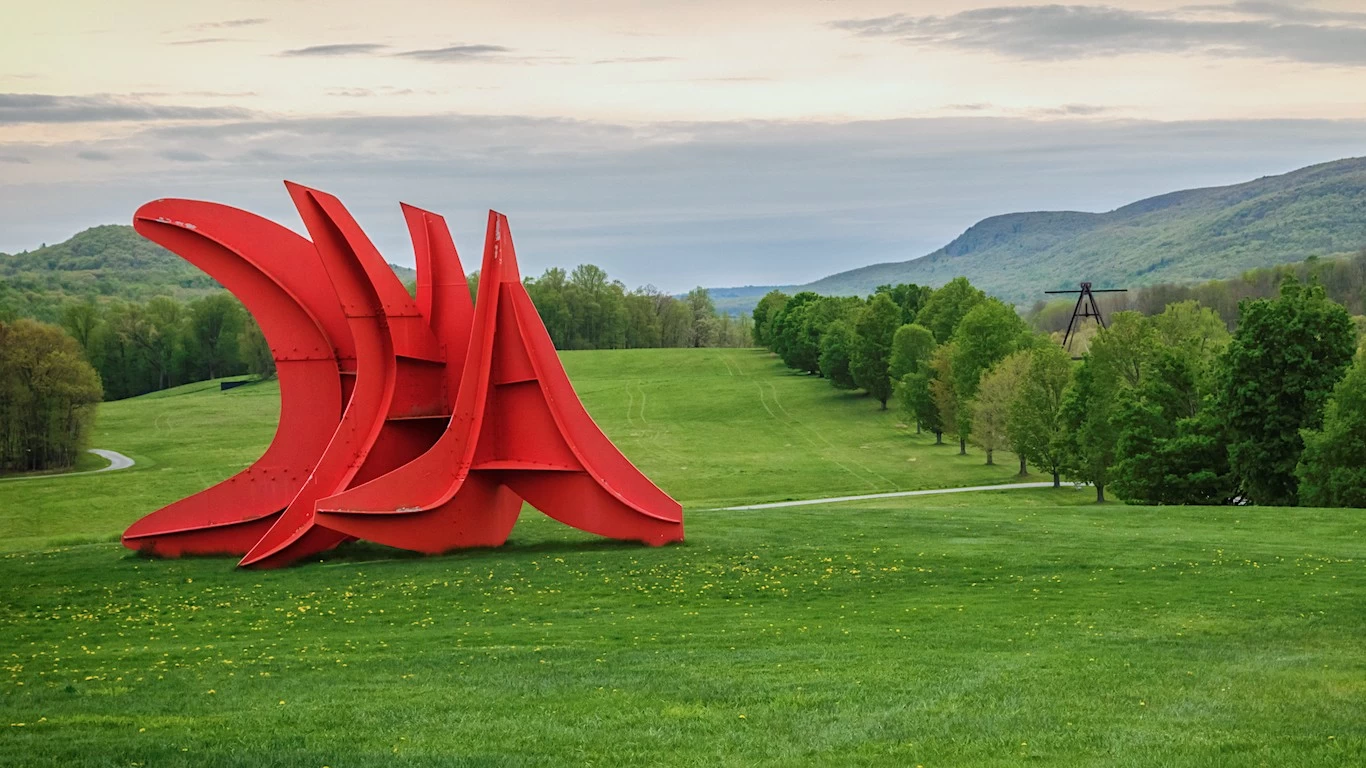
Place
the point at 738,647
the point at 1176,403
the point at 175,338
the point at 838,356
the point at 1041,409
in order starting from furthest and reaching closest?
1. the point at 175,338
2. the point at 838,356
3. the point at 1041,409
4. the point at 1176,403
5. the point at 738,647

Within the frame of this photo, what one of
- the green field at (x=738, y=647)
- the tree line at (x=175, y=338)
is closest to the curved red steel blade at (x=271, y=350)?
the green field at (x=738, y=647)

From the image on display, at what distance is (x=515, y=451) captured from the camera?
94.2ft

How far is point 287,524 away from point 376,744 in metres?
16.6

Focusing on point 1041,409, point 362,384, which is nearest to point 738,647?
point 362,384

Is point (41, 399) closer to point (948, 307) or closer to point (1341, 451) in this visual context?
point (948, 307)

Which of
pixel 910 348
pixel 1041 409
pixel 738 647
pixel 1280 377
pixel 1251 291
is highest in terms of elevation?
pixel 1251 291

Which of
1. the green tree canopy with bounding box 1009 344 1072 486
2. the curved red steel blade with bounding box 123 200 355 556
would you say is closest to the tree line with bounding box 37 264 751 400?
the green tree canopy with bounding box 1009 344 1072 486

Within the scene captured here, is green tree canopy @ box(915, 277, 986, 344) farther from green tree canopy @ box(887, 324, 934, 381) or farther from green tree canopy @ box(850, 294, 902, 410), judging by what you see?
green tree canopy @ box(887, 324, 934, 381)

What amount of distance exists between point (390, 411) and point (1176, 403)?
104 feet

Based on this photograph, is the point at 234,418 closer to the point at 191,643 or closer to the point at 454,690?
the point at 191,643

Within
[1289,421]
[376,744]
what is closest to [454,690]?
[376,744]

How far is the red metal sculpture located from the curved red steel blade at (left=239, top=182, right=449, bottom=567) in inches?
1.5

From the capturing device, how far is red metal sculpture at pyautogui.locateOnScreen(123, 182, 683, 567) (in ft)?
92.3

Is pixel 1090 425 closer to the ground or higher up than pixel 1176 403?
closer to the ground
